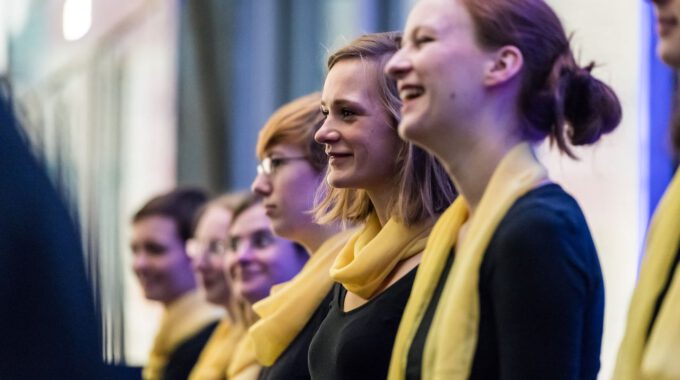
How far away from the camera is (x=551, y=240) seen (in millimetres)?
2221

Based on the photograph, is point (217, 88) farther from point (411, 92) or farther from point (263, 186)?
point (411, 92)

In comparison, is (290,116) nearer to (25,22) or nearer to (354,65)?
(354,65)

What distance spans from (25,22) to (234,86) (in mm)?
2000

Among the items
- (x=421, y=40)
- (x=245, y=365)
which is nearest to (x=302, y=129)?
(x=245, y=365)

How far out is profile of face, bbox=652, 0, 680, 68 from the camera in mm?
2137

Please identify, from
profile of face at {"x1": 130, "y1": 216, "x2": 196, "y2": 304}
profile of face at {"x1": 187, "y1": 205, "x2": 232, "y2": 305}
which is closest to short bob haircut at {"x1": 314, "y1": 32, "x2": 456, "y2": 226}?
profile of face at {"x1": 187, "y1": 205, "x2": 232, "y2": 305}

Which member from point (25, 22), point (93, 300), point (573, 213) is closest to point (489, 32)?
point (573, 213)

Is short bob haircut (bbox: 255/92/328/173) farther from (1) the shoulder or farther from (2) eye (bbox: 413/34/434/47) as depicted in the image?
(1) the shoulder

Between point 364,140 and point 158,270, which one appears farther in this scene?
point 158,270

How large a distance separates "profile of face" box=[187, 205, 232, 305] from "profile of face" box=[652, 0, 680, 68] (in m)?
2.87

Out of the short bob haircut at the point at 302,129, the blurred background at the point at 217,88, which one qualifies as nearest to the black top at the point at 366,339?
the short bob haircut at the point at 302,129

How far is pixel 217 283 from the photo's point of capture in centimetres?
493

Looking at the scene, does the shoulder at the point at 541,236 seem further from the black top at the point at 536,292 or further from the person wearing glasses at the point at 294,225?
the person wearing glasses at the point at 294,225

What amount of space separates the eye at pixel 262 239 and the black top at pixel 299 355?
79 centimetres
